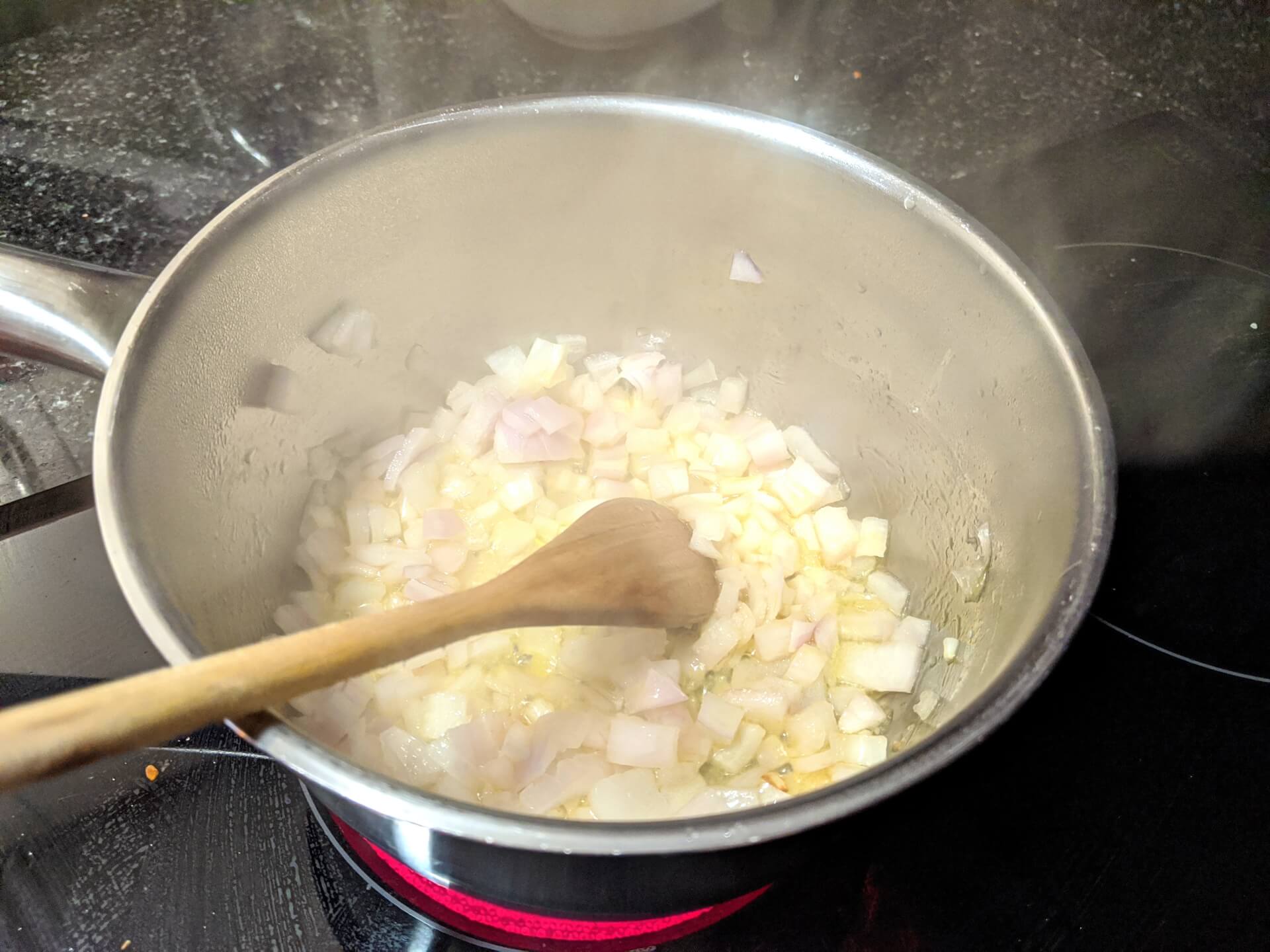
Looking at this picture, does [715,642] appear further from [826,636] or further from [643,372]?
[643,372]

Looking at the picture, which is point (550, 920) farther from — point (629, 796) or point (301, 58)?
point (301, 58)

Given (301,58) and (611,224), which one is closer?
(611,224)

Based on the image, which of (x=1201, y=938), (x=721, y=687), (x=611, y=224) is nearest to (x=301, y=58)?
(x=611, y=224)

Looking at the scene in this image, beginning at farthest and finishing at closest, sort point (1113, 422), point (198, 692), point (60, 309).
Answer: point (1113, 422) → point (60, 309) → point (198, 692)

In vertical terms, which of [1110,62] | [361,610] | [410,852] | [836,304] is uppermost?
[1110,62]

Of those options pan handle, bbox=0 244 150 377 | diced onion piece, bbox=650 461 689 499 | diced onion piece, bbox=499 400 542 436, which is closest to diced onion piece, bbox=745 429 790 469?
diced onion piece, bbox=650 461 689 499

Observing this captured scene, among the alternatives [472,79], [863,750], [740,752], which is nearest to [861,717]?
[863,750]
